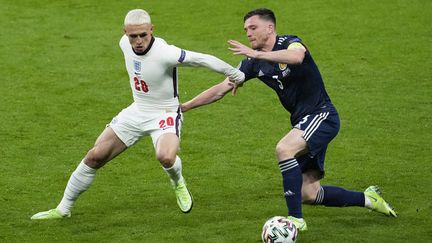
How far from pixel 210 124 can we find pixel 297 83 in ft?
14.5

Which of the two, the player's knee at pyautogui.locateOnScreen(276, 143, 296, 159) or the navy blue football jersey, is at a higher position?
the navy blue football jersey

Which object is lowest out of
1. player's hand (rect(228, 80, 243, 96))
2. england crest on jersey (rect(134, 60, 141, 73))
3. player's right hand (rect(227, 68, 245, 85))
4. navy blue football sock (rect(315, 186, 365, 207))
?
navy blue football sock (rect(315, 186, 365, 207))

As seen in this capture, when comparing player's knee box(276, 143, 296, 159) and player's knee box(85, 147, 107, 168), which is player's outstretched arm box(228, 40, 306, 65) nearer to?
player's knee box(276, 143, 296, 159)

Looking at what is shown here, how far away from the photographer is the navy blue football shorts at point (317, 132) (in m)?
10.5

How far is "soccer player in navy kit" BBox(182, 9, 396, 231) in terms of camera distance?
10.3 metres

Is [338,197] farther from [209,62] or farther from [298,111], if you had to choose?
[209,62]

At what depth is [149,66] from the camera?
10836 mm

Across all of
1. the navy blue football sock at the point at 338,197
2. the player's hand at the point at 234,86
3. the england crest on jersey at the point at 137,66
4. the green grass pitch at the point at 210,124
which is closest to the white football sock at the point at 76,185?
the green grass pitch at the point at 210,124

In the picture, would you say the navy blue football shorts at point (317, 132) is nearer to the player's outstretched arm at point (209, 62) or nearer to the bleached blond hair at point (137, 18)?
the player's outstretched arm at point (209, 62)

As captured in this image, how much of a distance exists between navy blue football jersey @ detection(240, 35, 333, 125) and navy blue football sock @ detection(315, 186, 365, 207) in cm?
88

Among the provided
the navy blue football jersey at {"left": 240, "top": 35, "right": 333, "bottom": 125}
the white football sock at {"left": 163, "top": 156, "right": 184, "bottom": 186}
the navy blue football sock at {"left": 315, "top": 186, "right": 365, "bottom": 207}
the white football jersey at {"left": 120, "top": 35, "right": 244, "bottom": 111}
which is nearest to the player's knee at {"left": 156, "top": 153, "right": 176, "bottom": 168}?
the white football sock at {"left": 163, "top": 156, "right": 184, "bottom": 186}

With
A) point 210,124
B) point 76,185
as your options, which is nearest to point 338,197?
point 76,185

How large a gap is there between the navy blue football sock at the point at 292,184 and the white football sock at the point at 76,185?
7.19 feet

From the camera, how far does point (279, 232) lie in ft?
31.8
